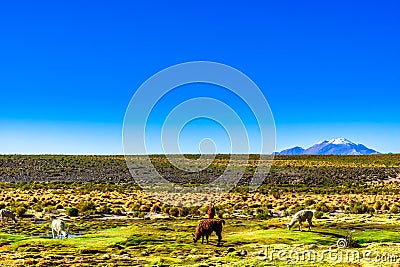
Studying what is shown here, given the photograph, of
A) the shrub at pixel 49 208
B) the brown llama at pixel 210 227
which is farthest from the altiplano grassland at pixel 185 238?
the brown llama at pixel 210 227

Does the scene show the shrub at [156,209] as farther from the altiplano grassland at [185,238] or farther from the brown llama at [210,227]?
the brown llama at [210,227]

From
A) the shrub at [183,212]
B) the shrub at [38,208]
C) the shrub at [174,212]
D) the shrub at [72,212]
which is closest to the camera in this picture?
the shrub at [72,212]

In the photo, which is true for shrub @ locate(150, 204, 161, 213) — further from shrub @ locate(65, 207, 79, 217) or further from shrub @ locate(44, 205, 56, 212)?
shrub @ locate(44, 205, 56, 212)

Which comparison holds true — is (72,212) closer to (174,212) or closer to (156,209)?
(156,209)

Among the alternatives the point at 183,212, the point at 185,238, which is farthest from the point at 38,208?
the point at 185,238

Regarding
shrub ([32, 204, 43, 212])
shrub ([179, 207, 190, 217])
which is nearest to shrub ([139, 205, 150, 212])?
shrub ([179, 207, 190, 217])

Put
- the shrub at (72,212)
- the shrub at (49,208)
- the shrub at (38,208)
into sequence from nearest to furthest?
the shrub at (72,212), the shrub at (49,208), the shrub at (38,208)

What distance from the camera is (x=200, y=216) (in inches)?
1228

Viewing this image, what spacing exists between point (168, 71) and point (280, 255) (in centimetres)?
992

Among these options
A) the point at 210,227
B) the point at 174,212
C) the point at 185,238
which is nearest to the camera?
the point at 210,227

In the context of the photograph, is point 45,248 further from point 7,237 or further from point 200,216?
point 200,216

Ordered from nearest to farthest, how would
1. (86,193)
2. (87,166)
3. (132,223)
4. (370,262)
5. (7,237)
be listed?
(370,262), (7,237), (132,223), (86,193), (87,166)

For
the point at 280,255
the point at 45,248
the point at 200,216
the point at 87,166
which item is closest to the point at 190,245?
the point at 280,255

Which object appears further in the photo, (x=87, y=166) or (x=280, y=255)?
(x=87, y=166)
